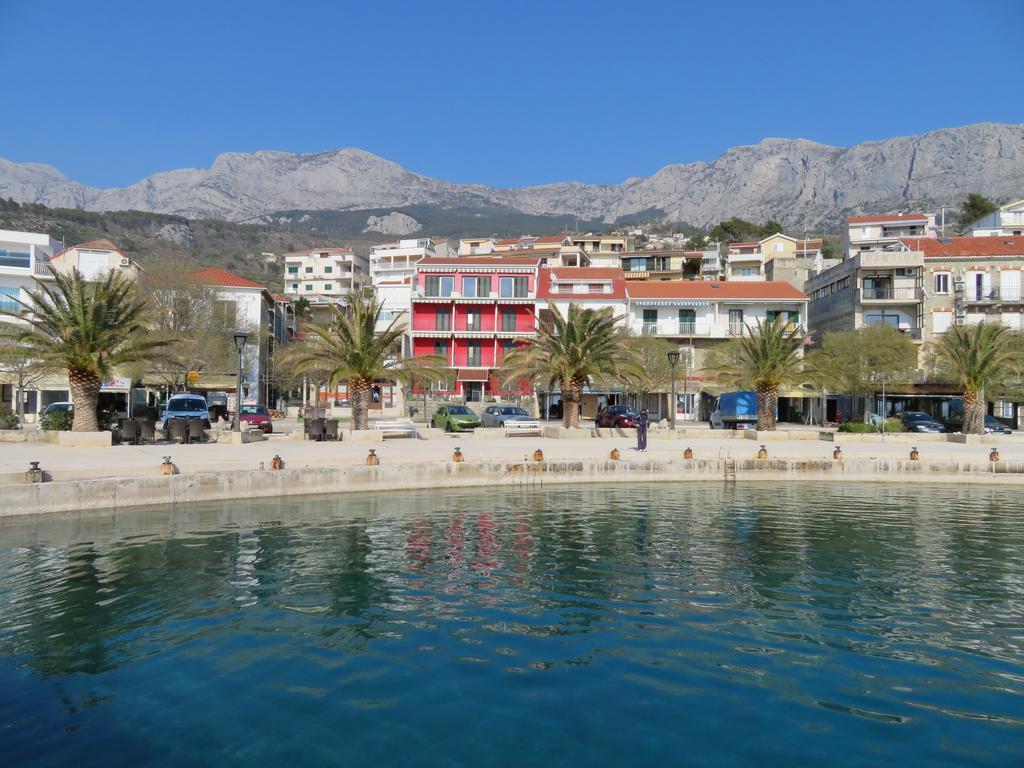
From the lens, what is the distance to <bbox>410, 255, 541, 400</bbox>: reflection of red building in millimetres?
64312

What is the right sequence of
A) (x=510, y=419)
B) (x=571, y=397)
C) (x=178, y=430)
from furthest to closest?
(x=510, y=419)
(x=571, y=397)
(x=178, y=430)

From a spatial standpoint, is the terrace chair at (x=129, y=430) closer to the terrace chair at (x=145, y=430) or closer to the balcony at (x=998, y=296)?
the terrace chair at (x=145, y=430)

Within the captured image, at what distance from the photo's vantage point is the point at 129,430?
27.6m

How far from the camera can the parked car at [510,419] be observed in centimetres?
3847

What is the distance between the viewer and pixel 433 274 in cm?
6519

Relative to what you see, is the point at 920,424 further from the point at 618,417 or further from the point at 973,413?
the point at 618,417

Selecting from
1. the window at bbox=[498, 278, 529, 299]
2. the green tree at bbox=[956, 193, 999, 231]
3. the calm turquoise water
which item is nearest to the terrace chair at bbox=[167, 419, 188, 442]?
the calm turquoise water

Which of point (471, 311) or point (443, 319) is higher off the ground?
point (471, 311)

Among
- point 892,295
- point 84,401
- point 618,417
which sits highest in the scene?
point 892,295

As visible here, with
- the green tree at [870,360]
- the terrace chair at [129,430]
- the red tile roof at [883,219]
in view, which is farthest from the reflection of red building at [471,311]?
the red tile roof at [883,219]

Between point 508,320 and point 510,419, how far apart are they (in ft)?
83.9

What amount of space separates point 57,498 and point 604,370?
23696mm

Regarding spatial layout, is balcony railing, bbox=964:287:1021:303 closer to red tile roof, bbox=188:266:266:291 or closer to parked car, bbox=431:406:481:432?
parked car, bbox=431:406:481:432

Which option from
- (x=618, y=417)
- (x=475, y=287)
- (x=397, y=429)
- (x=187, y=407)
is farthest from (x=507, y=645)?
(x=475, y=287)
